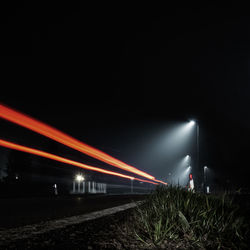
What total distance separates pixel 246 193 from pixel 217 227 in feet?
48.1

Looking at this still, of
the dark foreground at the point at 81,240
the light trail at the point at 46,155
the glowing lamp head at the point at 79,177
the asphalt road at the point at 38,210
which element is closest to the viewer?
the dark foreground at the point at 81,240

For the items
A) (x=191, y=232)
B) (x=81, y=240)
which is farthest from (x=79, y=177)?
(x=191, y=232)

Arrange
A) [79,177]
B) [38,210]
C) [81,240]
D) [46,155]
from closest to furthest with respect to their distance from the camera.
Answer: [81,240], [38,210], [46,155], [79,177]

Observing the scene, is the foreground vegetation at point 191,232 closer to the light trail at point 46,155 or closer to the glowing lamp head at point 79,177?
the light trail at point 46,155

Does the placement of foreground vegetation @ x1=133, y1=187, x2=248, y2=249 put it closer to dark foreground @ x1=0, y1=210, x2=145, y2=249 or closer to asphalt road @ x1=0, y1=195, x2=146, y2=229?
dark foreground @ x1=0, y1=210, x2=145, y2=249

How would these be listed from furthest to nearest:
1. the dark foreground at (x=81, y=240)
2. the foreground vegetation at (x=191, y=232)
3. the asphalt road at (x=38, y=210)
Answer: the asphalt road at (x=38, y=210) < the foreground vegetation at (x=191, y=232) < the dark foreground at (x=81, y=240)

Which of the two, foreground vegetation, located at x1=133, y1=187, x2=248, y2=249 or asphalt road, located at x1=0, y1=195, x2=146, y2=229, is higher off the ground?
foreground vegetation, located at x1=133, y1=187, x2=248, y2=249

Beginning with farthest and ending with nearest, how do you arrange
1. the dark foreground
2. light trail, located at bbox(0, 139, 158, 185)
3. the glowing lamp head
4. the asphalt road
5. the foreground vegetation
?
the glowing lamp head < light trail, located at bbox(0, 139, 158, 185) < the asphalt road < the foreground vegetation < the dark foreground

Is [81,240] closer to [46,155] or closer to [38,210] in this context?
[38,210]

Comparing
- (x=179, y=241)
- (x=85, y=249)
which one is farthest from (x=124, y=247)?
(x=179, y=241)

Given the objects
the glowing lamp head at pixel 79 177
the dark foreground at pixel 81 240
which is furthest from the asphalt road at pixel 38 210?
the glowing lamp head at pixel 79 177

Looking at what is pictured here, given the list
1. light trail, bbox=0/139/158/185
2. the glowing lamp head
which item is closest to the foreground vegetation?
light trail, bbox=0/139/158/185

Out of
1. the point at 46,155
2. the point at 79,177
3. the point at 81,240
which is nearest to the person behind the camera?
the point at 81,240

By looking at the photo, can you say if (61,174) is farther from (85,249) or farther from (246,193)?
(85,249)
